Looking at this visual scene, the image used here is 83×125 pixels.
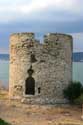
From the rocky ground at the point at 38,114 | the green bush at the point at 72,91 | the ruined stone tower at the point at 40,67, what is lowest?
the rocky ground at the point at 38,114

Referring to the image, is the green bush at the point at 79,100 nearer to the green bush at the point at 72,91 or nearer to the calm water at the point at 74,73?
the green bush at the point at 72,91

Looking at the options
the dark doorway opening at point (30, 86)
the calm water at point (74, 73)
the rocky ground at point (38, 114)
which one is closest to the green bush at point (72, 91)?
the rocky ground at point (38, 114)

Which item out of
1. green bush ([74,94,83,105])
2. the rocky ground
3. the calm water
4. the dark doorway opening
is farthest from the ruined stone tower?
the calm water

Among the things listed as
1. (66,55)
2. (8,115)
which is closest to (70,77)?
(66,55)

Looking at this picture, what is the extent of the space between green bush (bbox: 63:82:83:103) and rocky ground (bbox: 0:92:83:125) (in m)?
0.75

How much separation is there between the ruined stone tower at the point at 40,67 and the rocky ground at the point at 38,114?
24.9 inches

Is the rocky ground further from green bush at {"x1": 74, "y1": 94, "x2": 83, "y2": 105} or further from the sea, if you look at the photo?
the sea

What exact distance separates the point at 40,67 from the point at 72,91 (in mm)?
2134

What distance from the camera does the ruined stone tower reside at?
111 ft

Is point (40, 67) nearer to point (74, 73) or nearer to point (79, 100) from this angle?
point (79, 100)

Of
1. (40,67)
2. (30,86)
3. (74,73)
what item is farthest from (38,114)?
(74,73)

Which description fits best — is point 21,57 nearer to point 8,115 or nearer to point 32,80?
point 32,80

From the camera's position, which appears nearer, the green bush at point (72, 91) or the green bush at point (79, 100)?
the green bush at point (79, 100)

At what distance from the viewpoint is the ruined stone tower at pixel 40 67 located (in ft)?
111
